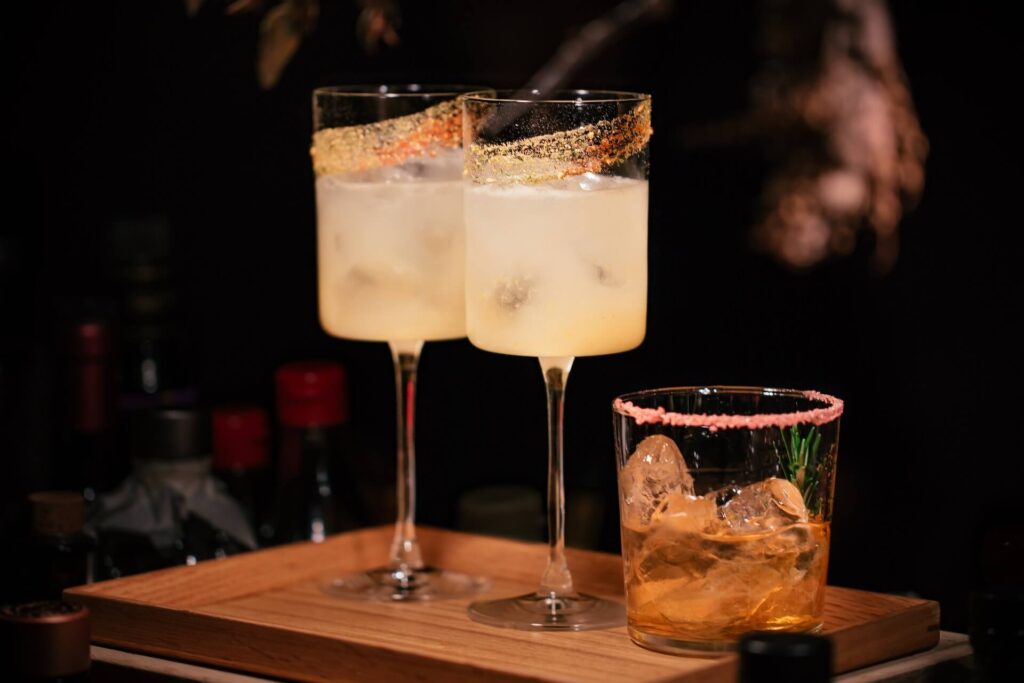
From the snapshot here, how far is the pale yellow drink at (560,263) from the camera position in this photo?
149 cm

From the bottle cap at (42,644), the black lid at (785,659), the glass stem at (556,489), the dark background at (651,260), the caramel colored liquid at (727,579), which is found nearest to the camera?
the black lid at (785,659)

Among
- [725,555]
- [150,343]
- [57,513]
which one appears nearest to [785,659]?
[725,555]

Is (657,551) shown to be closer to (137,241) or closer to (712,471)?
(712,471)

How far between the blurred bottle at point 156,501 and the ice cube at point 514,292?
1.56 ft

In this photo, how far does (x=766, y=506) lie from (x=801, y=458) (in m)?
0.05

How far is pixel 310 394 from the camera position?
75.7 inches

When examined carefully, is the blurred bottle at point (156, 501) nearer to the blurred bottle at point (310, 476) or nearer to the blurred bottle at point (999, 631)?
the blurred bottle at point (310, 476)

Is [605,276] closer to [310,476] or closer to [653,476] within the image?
[653,476]

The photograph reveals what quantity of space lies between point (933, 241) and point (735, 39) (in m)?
0.31

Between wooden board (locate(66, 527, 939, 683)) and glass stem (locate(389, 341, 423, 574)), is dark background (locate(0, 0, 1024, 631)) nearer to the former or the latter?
wooden board (locate(66, 527, 939, 683))

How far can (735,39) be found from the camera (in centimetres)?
195

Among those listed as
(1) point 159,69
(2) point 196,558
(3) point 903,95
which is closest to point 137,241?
(1) point 159,69

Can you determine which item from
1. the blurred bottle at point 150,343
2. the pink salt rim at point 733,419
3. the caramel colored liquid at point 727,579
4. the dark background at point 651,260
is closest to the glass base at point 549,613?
the caramel colored liquid at point 727,579

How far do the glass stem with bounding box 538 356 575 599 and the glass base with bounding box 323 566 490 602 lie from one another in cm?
12
